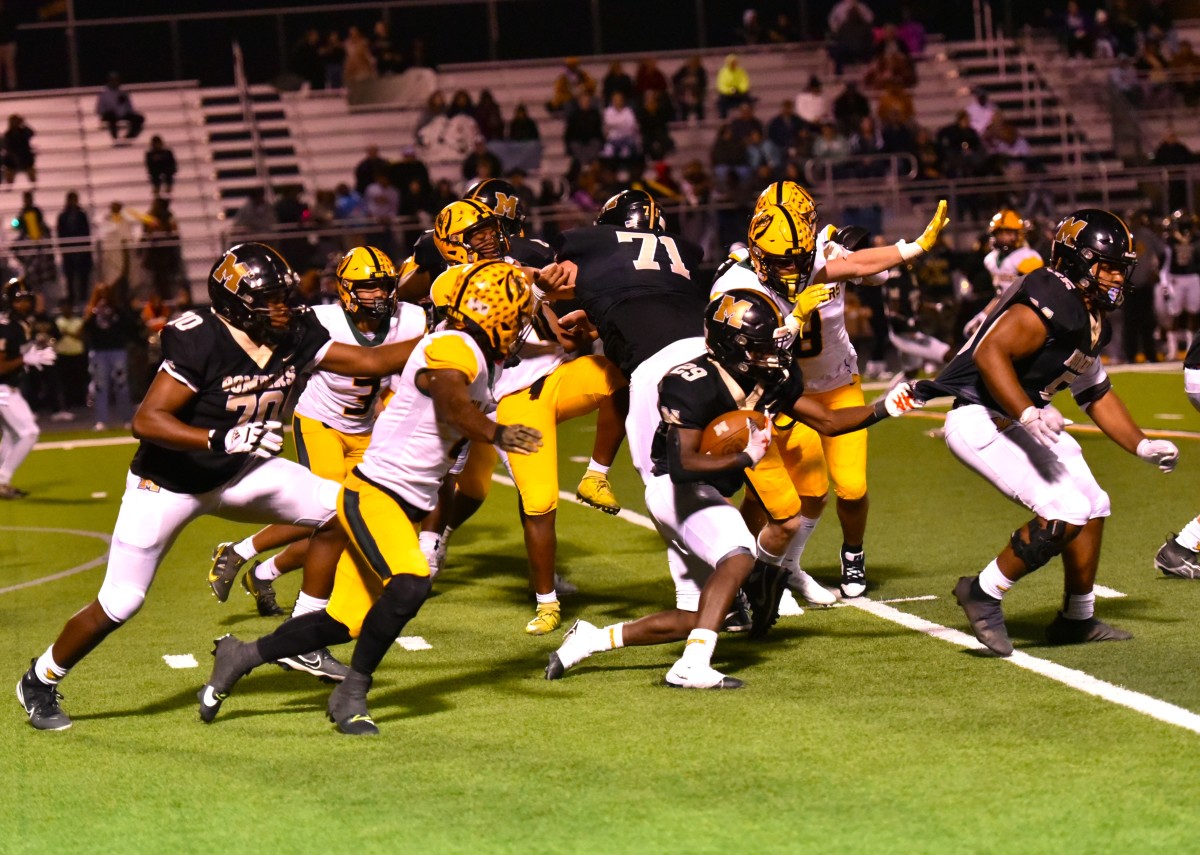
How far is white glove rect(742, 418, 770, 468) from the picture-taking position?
6410 mm

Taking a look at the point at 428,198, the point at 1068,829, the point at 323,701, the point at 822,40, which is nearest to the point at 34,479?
the point at 428,198

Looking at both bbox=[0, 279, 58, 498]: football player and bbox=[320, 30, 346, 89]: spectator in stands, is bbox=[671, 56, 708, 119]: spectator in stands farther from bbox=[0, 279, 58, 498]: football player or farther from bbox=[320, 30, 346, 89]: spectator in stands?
bbox=[0, 279, 58, 498]: football player

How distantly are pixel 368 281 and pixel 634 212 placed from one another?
55.3 inches

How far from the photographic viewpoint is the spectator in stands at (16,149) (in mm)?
23656

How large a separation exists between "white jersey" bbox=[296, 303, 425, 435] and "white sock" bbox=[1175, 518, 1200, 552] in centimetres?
414

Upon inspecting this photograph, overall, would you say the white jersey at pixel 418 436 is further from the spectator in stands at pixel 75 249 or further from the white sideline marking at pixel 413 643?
the spectator in stands at pixel 75 249

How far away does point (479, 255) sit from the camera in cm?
816

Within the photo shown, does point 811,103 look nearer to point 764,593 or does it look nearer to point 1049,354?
point 764,593

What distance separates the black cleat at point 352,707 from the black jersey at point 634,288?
2173 millimetres

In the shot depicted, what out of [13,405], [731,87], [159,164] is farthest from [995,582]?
[731,87]

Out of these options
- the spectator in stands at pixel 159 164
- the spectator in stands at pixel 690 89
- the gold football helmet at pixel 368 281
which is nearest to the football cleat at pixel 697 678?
the gold football helmet at pixel 368 281

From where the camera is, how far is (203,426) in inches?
259

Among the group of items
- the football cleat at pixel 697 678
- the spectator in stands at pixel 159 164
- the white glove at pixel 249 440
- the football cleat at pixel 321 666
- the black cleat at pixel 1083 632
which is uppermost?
the spectator in stands at pixel 159 164

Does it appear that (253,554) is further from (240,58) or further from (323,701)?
(240,58)
